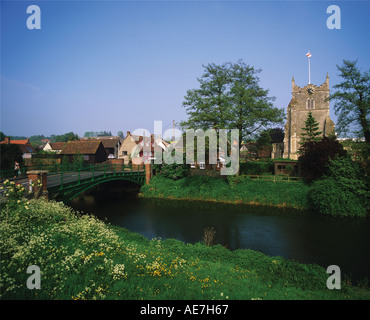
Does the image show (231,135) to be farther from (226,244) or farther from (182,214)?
(226,244)

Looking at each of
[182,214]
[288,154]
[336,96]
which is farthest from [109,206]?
[288,154]

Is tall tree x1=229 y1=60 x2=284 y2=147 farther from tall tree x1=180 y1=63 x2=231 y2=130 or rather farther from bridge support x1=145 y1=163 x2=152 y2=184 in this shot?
bridge support x1=145 y1=163 x2=152 y2=184

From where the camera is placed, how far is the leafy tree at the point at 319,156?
940 inches

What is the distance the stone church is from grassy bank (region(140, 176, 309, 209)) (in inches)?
1136

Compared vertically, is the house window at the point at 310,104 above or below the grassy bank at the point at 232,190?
above

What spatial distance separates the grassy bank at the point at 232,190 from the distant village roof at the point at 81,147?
21525 mm

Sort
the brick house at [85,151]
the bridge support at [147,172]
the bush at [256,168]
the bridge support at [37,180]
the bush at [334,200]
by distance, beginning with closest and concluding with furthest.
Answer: the bridge support at [37,180] → the bush at [334,200] → the bush at [256,168] → the bridge support at [147,172] → the brick house at [85,151]

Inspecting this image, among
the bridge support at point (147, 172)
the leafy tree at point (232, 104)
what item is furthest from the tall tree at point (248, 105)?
the bridge support at point (147, 172)

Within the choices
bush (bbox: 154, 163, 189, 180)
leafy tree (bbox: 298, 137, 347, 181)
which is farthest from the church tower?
bush (bbox: 154, 163, 189, 180)

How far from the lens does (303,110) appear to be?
54.9 m

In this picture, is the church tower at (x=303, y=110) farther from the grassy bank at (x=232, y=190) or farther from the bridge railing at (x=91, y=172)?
the bridge railing at (x=91, y=172)

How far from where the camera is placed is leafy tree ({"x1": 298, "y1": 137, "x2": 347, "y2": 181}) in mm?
23875

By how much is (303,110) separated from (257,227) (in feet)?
150
